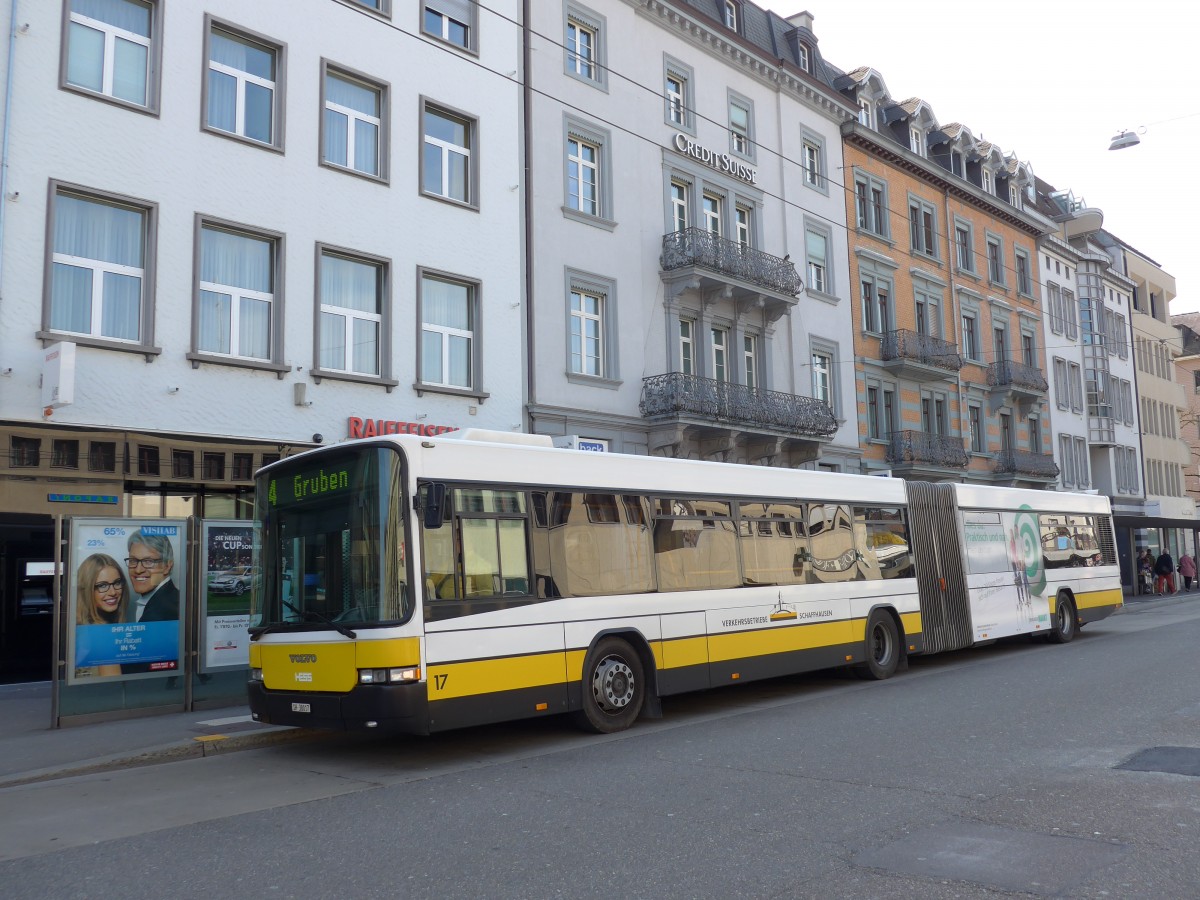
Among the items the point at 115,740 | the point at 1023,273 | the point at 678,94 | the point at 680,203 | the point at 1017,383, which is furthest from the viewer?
the point at 1023,273

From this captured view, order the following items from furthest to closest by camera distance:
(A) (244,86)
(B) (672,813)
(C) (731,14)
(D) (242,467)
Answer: (C) (731,14), (A) (244,86), (D) (242,467), (B) (672,813)

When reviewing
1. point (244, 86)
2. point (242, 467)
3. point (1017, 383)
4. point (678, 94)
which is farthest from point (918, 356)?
point (242, 467)

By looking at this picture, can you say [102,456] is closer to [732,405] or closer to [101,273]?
[101,273]

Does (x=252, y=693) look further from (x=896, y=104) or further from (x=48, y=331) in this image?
(x=896, y=104)

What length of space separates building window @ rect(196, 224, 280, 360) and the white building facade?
18.3ft

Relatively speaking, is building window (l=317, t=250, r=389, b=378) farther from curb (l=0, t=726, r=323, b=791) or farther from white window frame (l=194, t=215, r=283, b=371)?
curb (l=0, t=726, r=323, b=791)

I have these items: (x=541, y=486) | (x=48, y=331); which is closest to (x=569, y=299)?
(x=48, y=331)

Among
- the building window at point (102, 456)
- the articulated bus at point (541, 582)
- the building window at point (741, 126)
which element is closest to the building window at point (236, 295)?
the building window at point (102, 456)

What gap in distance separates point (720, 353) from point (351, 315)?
1076 cm

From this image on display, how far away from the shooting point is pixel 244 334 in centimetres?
1647

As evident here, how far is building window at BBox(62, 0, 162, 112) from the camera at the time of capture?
14914mm

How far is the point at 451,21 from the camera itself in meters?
20.3

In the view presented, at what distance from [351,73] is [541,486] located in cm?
1108

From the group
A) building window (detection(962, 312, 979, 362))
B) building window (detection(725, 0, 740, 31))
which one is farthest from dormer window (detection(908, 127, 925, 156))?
building window (detection(725, 0, 740, 31))
